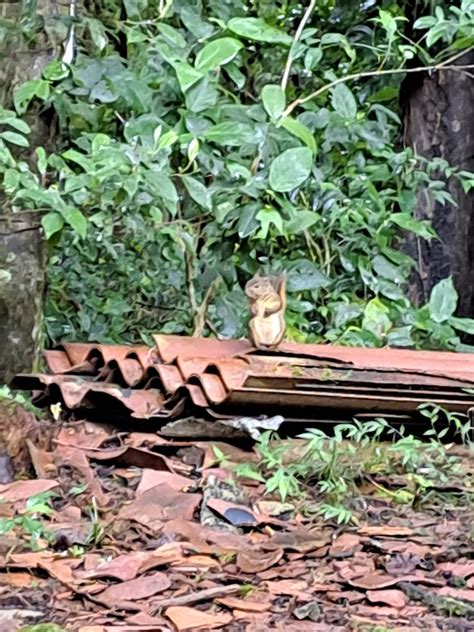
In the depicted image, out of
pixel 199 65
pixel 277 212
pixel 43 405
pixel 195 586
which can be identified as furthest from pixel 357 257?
pixel 195 586

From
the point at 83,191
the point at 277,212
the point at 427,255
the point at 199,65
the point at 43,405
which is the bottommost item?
the point at 427,255

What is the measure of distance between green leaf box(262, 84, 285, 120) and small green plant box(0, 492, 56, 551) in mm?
1585

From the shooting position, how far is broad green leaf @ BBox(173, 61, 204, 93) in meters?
3.09

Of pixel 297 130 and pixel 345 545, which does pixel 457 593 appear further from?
pixel 297 130

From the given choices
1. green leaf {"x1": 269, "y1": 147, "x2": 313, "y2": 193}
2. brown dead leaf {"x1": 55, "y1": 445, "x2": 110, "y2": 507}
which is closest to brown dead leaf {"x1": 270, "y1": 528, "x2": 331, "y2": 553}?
brown dead leaf {"x1": 55, "y1": 445, "x2": 110, "y2": 507}

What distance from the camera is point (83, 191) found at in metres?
3.01

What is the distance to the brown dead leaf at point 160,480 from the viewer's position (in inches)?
94.3

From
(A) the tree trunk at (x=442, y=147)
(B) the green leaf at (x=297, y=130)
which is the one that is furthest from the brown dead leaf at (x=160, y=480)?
(A) the tree trunk at (x=442, y=147)

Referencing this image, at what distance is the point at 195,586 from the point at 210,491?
0.52 metres

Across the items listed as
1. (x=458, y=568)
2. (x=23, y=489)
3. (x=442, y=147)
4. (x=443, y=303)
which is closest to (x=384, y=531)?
(x=458, y=568)

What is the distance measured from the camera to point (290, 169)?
316cm

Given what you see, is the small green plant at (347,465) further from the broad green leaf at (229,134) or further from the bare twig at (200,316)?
the bare twig at (200,316)

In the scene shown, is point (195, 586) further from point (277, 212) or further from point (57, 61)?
point (57, 61)

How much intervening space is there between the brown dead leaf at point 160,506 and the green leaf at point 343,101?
2064mm
